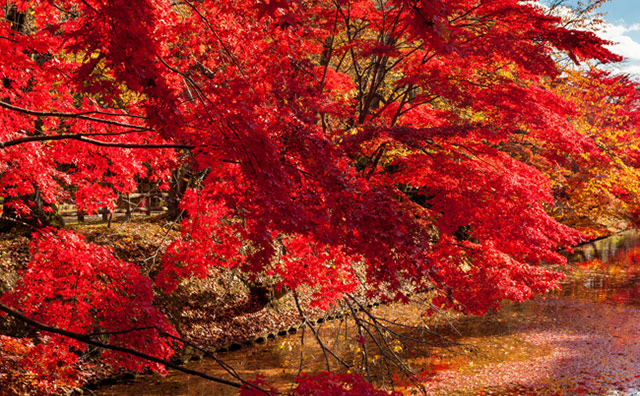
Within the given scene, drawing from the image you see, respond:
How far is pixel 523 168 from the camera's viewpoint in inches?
394

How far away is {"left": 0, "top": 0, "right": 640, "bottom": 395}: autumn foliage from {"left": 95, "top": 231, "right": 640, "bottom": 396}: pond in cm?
143

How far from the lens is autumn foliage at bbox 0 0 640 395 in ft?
13.0

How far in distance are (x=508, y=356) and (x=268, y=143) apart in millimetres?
9030

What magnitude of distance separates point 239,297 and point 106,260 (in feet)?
19.6

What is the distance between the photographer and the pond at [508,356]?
29.2 feet

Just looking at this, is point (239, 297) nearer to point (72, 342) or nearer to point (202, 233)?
point (202, 233)

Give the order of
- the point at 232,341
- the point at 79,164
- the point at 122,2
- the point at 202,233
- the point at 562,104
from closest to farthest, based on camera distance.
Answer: the point at 122,2 < the point at 79,164 < the point at 202,233 < the point at 562,104 < the point at 232,341

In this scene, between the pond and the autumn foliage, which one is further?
the pond

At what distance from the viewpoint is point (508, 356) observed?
1077cm

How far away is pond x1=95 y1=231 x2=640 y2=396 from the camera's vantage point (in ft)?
29.2

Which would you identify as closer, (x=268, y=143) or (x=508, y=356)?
(x=268, y=143)

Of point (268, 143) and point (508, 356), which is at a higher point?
point (268, 143)

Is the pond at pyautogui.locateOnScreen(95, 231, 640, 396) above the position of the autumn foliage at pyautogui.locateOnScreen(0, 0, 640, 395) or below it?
below

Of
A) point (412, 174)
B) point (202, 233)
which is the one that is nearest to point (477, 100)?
point (412, 174)
